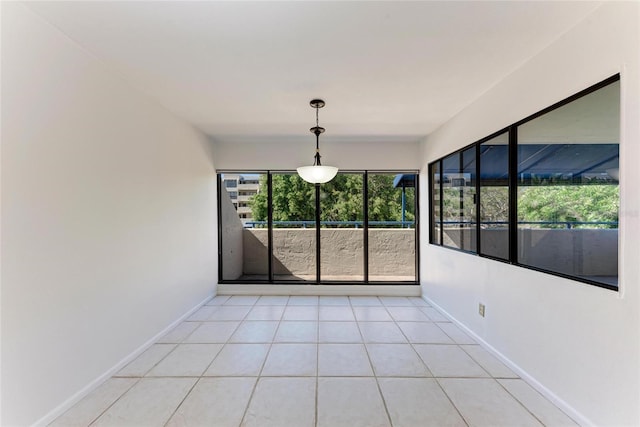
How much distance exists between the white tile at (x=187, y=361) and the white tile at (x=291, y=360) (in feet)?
1.87

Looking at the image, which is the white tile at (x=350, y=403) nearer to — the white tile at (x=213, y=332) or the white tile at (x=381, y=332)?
the white tile at (x=381, y=332)

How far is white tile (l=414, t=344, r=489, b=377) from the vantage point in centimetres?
232

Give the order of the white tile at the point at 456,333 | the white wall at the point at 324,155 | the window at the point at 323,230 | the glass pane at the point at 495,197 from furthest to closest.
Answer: the window at the point at 323,230 → the white wall at the point at 324,155 → the white tile at the point at 456,333 → the glass pane at the point at 495,197

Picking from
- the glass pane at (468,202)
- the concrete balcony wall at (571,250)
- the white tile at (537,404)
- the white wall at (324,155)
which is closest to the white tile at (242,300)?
the white wall at (324,155)

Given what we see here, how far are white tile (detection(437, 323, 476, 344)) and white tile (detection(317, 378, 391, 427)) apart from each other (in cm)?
127

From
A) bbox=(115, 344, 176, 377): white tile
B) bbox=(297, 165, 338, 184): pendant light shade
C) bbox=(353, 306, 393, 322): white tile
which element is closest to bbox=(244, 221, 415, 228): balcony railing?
bbox=(353, 306, 393, 322): white tile

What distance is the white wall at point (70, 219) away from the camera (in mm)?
1589

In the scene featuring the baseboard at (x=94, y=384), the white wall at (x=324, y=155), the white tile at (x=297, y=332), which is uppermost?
the white wall at (x=324, y=155)

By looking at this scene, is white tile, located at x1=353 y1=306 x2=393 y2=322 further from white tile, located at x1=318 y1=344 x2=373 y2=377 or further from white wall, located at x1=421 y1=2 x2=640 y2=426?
white wall, located at x1=421 y1=2 x2=640 y2=426

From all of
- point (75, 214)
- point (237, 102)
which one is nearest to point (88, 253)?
point (75, 214)

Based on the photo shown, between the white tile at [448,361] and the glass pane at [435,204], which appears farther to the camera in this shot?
the glass pane at [435,204]

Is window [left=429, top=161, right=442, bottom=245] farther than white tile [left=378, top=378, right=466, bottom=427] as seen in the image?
Yes

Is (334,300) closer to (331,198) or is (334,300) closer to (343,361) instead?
(331,198)

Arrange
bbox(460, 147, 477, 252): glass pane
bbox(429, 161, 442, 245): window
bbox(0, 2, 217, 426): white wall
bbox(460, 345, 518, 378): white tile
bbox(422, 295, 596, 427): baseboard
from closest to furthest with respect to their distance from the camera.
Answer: bbox(0, 2, 217, 426): white wall
bbox(422, 295, 596, 427): baseboard
bbox(460, 345, 518, 378): white tile
bbox(460, 147, 477, 252): glass pane
bbox(429, 161, 442, 245): window
